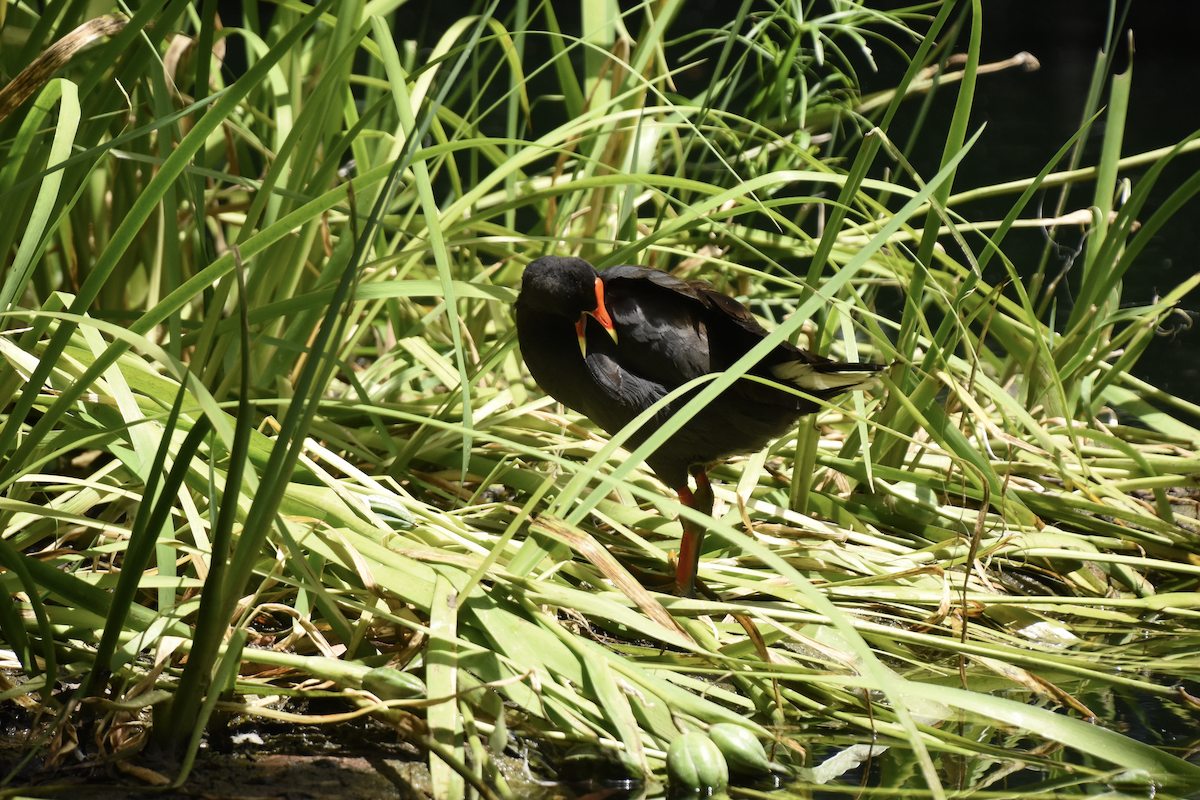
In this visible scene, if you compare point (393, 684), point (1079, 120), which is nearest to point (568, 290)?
point (393, 684)

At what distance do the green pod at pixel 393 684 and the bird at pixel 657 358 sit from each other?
471 mm

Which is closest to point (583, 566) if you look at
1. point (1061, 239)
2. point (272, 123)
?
point (272, 123)

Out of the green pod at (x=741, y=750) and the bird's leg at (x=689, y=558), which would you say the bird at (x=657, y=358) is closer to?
the bird's leg at (x=689, y=558)

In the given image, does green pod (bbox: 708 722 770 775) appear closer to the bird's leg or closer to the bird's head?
the bird's leg

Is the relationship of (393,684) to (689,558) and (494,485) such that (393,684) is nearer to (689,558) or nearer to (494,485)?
(689,558)

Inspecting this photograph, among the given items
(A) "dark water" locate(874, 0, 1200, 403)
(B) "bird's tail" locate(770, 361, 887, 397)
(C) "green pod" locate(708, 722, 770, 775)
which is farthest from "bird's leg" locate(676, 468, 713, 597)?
(A) "dark water" locate(874, 0, 1200, 403)

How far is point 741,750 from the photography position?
0.79 m

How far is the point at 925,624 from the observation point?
3.62ft

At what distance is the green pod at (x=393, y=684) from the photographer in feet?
2.63

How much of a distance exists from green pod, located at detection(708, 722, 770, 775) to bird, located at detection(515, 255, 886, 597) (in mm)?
405

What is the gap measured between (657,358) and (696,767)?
1.87 feet

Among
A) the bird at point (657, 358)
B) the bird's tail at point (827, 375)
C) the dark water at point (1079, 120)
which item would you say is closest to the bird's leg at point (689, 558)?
the bird at point (657, 358)

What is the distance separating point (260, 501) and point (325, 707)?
274mm

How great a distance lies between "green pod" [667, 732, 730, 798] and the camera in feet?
2.50
